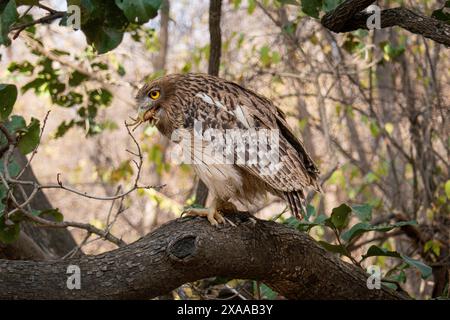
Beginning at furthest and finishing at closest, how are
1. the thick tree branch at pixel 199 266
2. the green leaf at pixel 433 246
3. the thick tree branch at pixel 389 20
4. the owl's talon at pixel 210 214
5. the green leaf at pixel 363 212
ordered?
1. the green leaf at pixel 433 246
2. the green leaf at pixel 363 212
3. the owl's talon at pixel 210 214
4. the thick tree branch at pixel 389 20
5. the thick tree branch at pixel 199 266

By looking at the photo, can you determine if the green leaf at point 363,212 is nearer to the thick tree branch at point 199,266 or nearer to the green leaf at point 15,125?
the thick tree branch at point 199,266

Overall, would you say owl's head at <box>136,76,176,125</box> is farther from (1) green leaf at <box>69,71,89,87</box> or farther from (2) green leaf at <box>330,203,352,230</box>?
(1) green leaf at <box>69,71,89,87</box>

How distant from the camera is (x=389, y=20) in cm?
327

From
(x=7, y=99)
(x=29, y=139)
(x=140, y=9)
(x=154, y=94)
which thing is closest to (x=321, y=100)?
(x=154, y=94)

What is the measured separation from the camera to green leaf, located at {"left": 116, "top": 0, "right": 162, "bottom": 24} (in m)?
3.34

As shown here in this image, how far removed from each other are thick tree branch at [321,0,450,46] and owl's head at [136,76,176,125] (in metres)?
0.81

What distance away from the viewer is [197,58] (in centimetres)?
657

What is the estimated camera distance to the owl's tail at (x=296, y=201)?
335 centimetres

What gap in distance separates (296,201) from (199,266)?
2.16 feet

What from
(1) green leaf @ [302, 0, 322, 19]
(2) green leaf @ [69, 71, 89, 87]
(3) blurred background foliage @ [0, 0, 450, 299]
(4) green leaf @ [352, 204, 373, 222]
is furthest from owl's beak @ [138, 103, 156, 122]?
(2) green leaf @ [69, 71, 89, 87]

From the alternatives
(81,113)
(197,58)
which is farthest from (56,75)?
(197,58)

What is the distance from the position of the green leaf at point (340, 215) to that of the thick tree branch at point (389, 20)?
87cm

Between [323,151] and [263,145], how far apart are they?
4919 millimetres

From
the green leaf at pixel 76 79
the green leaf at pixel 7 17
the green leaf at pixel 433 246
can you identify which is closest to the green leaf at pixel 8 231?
the green leaf at pixel 7 17
